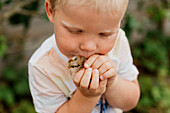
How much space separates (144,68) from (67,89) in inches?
96.4

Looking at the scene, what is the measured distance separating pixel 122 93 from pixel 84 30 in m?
0.47

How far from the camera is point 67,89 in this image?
103cm

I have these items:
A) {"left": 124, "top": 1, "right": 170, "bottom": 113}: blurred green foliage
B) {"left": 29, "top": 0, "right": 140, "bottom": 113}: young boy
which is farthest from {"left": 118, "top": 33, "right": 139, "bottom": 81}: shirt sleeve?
{"left": 124, "top": 1, "right": 170, "bottom": 113}: blurred green foliage

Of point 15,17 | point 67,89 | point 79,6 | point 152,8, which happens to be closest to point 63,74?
point 67,89

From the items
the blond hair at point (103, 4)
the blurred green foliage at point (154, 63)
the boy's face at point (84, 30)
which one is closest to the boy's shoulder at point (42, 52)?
the boy's face at point (84, 30)

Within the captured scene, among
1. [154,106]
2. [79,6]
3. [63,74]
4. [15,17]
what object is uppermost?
[79,6]

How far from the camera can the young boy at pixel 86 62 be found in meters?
0.71

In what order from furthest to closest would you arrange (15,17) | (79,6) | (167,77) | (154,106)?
(167,77) < (154,106) < (15,17) < (79,6)

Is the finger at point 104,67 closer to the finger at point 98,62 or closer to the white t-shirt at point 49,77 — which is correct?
the finger at point 98,62

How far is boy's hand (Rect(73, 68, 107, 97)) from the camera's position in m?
0.80

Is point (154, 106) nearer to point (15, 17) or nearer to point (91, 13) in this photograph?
point (15, 17)

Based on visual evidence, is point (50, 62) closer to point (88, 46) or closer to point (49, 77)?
point (49, 77)

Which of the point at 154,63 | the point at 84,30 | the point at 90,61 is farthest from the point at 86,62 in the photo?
the point at 154,63

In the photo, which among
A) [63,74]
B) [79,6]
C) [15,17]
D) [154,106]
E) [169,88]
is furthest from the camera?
[169,88]
